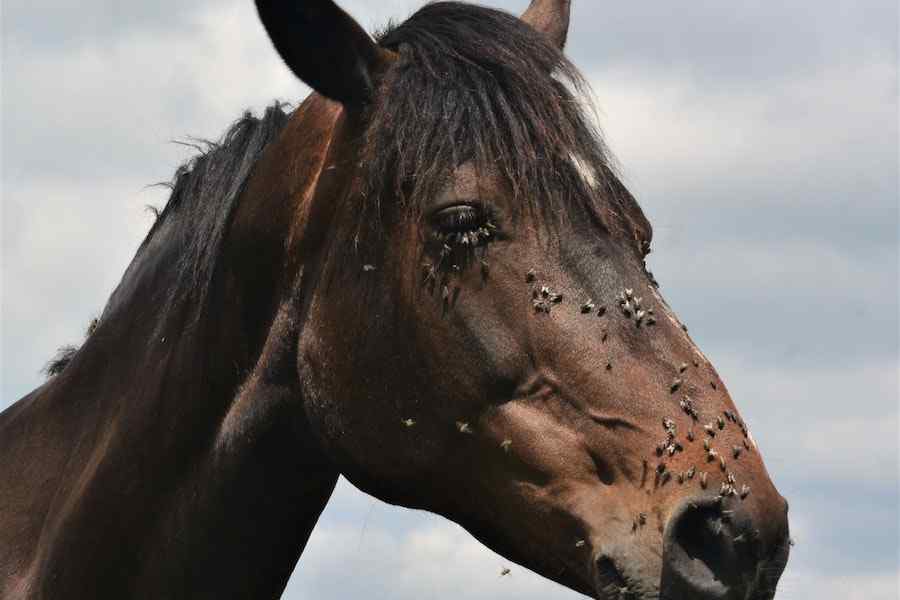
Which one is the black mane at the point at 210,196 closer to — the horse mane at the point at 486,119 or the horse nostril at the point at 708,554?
the horse mane at the point at 486,119

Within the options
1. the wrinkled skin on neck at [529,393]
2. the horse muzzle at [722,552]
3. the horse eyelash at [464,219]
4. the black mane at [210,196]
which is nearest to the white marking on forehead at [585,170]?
the wrinkled skin on neck at [529,393]

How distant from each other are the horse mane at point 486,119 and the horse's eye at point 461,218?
11cm

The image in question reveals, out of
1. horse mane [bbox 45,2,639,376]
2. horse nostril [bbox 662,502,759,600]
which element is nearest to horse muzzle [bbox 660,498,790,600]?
horse nostril [bbox 662,502,759,600]

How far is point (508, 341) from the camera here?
5367 mm

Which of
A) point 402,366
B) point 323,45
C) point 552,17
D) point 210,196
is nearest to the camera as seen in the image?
point 402,366

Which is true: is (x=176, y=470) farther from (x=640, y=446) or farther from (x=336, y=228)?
(x=640, y=446)

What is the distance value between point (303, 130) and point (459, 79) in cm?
77

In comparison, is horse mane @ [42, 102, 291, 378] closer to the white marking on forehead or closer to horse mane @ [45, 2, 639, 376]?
horse mane @ [45, 2, 639, 376]

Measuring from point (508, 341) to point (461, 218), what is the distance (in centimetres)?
45

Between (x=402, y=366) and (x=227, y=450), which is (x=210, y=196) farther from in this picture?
(x=402, y=366)

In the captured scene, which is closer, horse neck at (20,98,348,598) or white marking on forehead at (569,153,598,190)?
white marking on forehead at (569,153,598,190)

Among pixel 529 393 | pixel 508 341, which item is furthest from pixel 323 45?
pixel 529 393

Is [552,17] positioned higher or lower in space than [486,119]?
higher

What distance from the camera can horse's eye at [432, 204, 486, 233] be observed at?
18.0ft
